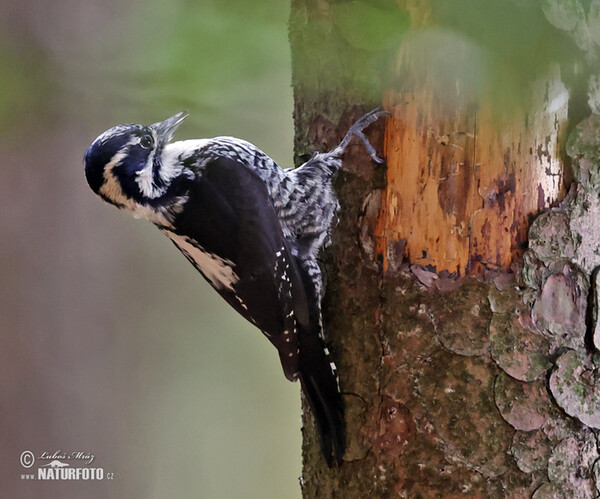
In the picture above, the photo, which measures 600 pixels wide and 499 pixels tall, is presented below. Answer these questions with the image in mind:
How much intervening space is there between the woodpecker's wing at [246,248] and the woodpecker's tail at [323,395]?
0.21 feet

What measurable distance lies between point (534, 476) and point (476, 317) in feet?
1.02

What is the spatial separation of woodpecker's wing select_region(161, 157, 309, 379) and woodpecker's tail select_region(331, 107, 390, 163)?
0.31 m

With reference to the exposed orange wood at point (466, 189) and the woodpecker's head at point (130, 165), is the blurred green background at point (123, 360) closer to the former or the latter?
the woodpecker's head at point (130, 165)

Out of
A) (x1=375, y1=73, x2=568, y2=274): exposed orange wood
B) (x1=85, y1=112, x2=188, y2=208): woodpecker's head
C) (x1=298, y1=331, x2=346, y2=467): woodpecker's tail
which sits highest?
(x1=85, y1=112, x2=188, y2=208): woodpecker's head

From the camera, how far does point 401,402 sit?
1.25 meters

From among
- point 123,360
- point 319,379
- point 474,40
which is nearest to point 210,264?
point 319,379

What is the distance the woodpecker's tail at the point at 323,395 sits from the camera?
137cm

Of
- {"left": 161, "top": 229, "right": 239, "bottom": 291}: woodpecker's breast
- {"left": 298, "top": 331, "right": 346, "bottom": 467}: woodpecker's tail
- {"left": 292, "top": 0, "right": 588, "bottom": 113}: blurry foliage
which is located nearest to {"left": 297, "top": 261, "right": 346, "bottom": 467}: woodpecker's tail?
{"left": 298, "top": 331, "right": 346, "bottom": 467}: woodpecker's tail

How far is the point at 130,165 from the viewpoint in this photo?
154cm

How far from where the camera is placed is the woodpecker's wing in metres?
1.58

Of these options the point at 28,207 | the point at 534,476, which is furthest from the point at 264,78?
the point at 28,207

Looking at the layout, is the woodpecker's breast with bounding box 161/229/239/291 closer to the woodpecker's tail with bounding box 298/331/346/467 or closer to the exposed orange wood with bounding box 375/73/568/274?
the woodpecker's tail with bounding box 298/331/346/467

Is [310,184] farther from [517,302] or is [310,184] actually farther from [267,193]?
[517,302]

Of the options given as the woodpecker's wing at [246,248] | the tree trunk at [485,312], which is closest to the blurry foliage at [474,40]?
the tree trunk at [485,312]
